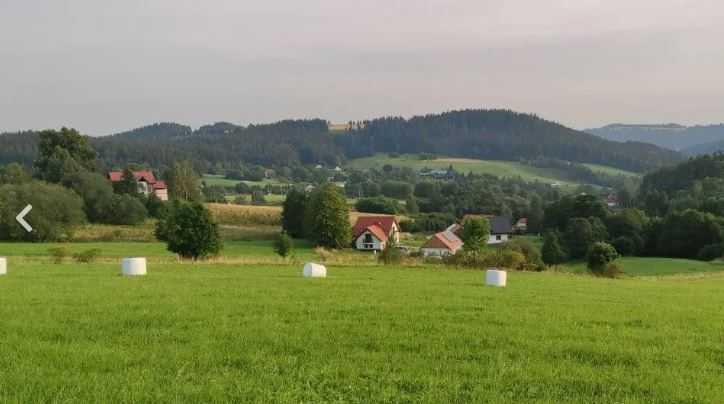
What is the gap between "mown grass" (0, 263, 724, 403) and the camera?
25.3 feet

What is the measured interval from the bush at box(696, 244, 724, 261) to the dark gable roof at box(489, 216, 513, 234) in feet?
137

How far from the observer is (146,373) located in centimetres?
823

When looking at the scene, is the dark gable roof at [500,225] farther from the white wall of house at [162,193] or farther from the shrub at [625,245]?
the white wall of house at [162,193]

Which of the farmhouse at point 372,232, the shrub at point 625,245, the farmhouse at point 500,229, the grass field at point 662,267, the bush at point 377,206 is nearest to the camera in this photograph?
the grass field at point 662,267

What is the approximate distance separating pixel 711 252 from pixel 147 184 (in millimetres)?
88486

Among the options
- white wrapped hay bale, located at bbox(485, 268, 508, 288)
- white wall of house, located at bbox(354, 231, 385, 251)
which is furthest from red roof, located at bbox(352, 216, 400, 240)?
white wrapped hay bale, located at bbox(485, 268, 508, 288)

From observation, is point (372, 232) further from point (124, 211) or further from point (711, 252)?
point (711, 252)

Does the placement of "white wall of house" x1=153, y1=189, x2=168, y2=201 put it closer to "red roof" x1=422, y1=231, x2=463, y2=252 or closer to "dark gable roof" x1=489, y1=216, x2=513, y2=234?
"red roof" x1=422, y1=231, x2=463, y2=252

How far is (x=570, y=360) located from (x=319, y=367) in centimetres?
378

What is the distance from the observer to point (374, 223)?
304 ft

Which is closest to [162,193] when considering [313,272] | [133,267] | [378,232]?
[378,232]

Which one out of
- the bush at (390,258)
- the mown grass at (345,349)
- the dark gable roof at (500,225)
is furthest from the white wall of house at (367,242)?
Answer: the mown grass at (345,349)

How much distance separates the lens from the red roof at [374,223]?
91000 mm

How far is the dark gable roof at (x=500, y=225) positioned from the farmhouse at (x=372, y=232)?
3425cm
